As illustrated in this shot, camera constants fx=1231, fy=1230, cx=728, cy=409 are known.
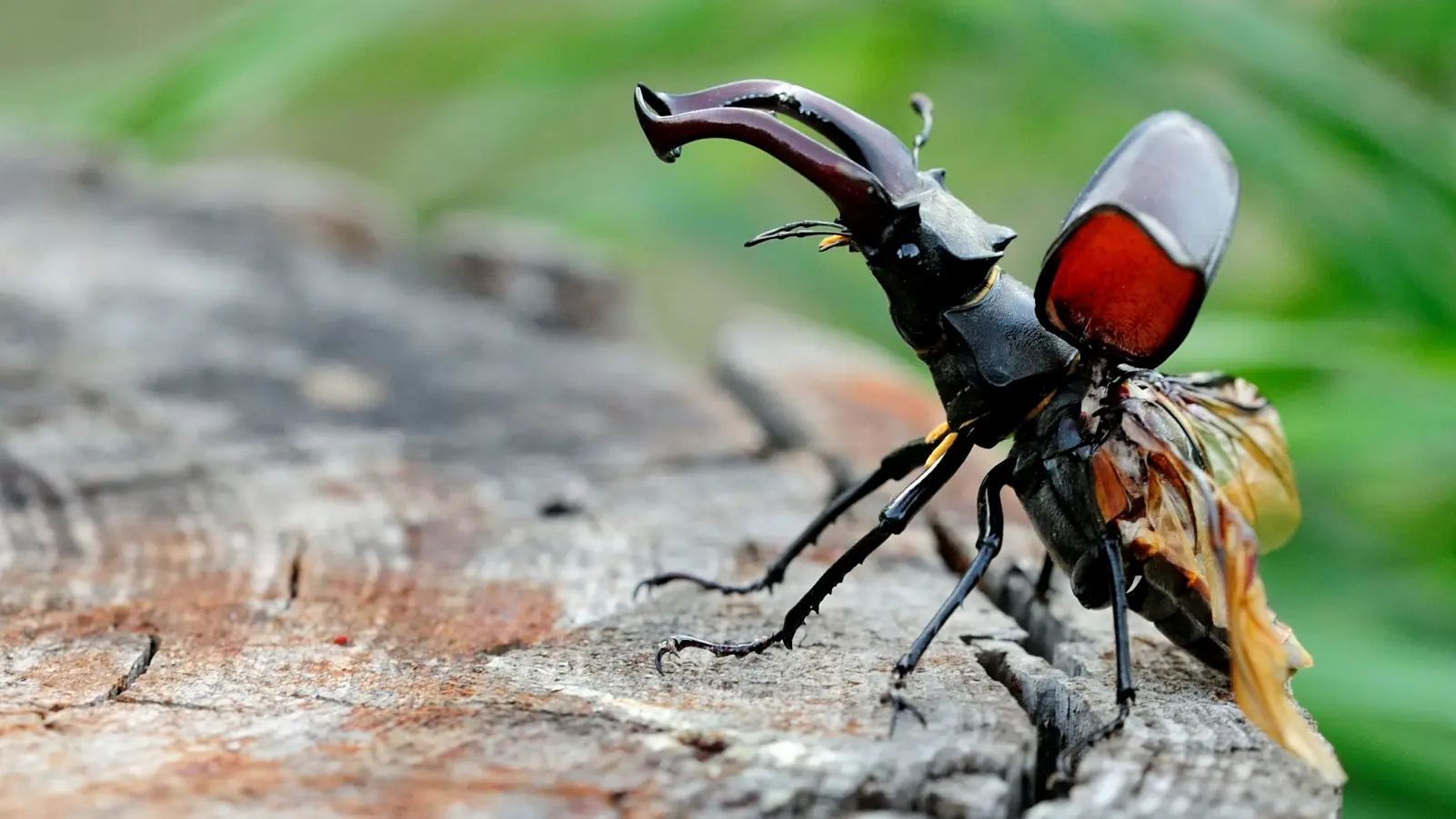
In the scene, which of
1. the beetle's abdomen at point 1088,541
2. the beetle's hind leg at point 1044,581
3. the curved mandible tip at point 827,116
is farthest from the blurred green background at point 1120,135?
the curved mandible tip at point 827,116

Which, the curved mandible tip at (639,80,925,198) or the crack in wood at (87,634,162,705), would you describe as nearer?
the crack in wood at (87,634,162,705)

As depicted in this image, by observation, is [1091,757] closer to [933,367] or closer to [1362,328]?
[933,367]

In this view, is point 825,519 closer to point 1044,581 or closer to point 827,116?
point 1044,581

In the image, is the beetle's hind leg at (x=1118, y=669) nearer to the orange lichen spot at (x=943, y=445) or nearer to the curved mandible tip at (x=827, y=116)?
the orange lichen spot at (x=943, y=445)

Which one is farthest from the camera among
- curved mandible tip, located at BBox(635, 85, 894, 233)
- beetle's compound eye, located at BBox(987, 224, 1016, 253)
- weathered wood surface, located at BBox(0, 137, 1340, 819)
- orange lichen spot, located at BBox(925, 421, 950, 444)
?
orange lichen spot, located at BBox(925, 421, 950, 444)

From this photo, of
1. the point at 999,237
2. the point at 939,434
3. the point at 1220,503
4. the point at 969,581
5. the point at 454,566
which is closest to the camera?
the point at 1220,503

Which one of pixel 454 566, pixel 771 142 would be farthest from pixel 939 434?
pixel 454 566

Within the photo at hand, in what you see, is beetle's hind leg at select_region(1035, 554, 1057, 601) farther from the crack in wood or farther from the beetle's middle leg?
the crack in wood

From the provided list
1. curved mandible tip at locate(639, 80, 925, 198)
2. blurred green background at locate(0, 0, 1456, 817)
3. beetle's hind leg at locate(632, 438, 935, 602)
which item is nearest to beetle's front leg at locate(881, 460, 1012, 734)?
beetle's hind leg at locate(632, 438, 935, 602)
